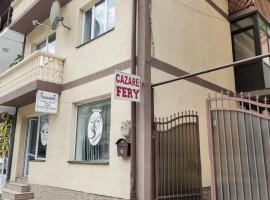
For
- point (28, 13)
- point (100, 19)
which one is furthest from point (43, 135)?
point (28, 13)

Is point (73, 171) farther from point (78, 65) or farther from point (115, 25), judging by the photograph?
point (115, 25)

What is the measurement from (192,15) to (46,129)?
615cm

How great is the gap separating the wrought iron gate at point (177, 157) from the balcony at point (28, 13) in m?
5.91

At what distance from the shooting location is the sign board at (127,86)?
5.80 meters

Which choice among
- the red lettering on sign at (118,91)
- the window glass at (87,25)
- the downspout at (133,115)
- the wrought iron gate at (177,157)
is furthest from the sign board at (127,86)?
the window glass at (87,25)

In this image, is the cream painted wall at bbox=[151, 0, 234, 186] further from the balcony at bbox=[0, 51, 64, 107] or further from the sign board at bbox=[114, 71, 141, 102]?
the balcony at bbox=[0, 51, 64, 107]

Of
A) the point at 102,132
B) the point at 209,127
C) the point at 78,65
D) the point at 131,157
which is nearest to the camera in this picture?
the point at 209,127

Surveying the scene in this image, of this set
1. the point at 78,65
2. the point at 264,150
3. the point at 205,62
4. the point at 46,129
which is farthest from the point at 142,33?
the point at 46,129

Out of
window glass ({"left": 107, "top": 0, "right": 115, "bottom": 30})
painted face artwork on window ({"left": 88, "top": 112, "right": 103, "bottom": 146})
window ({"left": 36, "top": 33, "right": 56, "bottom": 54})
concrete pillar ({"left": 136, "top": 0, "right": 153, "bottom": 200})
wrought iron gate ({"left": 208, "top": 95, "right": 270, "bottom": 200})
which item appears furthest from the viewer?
window ({"left": 36, "top": 33, "right": 56, "bottom": 54})

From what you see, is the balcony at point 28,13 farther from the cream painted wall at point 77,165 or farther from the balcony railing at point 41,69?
the cream painted wall at point 77,165

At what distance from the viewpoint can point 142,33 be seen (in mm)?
6898

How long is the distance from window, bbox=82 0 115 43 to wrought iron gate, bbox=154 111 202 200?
3.31 metres

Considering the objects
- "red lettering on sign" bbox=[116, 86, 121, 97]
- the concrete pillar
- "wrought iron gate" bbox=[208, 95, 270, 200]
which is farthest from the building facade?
"red lettering on sign" bbox=[116, 86, 121, 97]

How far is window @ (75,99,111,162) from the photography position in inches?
286
